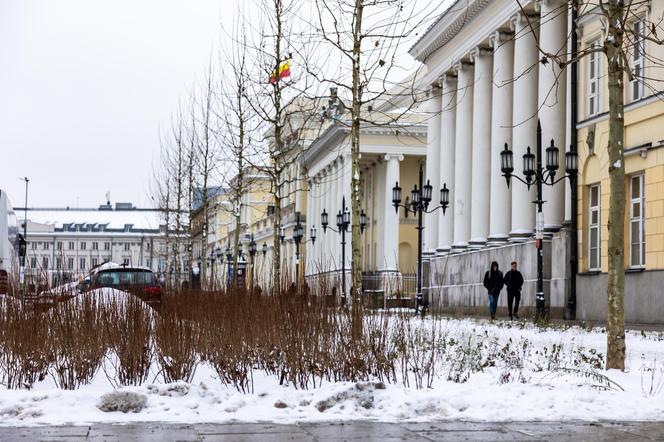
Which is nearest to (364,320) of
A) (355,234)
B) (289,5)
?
(355,234)

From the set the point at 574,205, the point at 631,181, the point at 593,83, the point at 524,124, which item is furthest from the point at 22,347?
the point at 524,124

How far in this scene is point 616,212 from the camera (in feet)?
42.2

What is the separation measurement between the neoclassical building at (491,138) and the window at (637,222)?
2.73 meters

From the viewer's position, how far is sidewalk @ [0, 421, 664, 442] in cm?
812

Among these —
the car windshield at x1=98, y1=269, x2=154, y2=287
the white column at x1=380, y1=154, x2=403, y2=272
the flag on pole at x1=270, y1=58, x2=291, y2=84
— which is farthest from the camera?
the white column at x1=380, y1=154, x2=403, y2=272

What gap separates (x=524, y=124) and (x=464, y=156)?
7.81 metres

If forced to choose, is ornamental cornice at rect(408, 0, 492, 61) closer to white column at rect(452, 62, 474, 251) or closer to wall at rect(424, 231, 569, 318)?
white column at rect(452, 62, 474, 251)

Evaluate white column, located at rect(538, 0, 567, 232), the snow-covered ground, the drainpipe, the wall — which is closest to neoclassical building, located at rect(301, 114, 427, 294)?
the wall

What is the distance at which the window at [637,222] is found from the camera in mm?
27312

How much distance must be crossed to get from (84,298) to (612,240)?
627 centimetres

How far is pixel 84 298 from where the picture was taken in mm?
12414

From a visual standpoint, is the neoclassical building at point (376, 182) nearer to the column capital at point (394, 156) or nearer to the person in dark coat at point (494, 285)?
the column capital at point (394, 156)

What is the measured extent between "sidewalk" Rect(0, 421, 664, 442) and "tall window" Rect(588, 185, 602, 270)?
21340 mm

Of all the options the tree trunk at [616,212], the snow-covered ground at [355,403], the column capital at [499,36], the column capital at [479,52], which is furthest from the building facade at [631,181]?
the snow-covered ground at [355,403]
